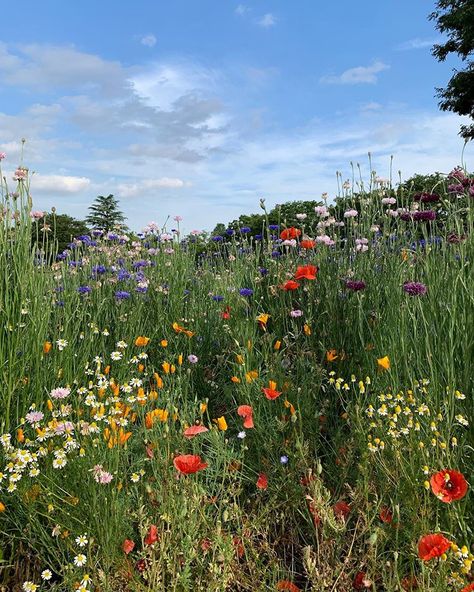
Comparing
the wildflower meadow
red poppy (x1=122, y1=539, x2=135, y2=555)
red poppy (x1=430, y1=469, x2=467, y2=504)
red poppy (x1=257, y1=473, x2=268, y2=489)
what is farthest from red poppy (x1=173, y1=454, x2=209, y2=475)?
red poppy (x1=430, y1=469, x2=467, y2=504)

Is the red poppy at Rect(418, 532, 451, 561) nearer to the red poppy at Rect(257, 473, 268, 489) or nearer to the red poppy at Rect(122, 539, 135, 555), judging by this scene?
the red poppy at Rect(257, 473, 268, 489)

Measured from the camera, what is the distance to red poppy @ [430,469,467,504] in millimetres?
1868

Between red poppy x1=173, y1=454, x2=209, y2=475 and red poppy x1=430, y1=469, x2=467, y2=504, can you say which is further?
red poppy x1=173, y1=454, x2=209, y2=475

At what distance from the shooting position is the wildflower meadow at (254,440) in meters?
2.03

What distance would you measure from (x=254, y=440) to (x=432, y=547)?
1294 millimetres

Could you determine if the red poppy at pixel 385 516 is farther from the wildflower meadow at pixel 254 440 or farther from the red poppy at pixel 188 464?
the red poppy at pixel 188 464

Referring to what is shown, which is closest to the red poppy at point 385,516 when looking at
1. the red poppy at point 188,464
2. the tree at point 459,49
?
the red poppy at point 188,464

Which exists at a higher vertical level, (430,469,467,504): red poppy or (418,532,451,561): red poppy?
(430,469,467,504): red poppy

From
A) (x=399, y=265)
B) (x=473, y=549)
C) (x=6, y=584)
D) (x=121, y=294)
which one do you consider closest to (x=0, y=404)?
(x=6, y=584)

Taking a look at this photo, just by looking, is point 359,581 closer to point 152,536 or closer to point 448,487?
point 448,487

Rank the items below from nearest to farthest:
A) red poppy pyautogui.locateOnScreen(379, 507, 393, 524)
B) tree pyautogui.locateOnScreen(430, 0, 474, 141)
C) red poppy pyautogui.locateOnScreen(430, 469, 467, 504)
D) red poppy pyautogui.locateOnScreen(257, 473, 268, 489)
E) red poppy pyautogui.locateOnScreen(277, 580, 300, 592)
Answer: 1. red poppy pyautogui.locateOnScreen(430, 469, 467, 504)
2. red poppy pyautogui.locateOnScreen(277, 580, 300, 592)
3. red poppy pyautogui.locateOnScreen(379, 507, 393, 524)
4. red poppy pyautogui.locateOnScreen(257, 473, 268, 489)
5. tree pyautogui.locateOnScreen(430, 0, 474, 141)

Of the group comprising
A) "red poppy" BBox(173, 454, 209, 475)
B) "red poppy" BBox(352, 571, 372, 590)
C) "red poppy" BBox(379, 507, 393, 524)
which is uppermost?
"red poppy" BBox(173, 454, 209, 475)

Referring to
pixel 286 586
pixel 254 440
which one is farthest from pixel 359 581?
pixel 254 440

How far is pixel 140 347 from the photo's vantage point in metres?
3.78
